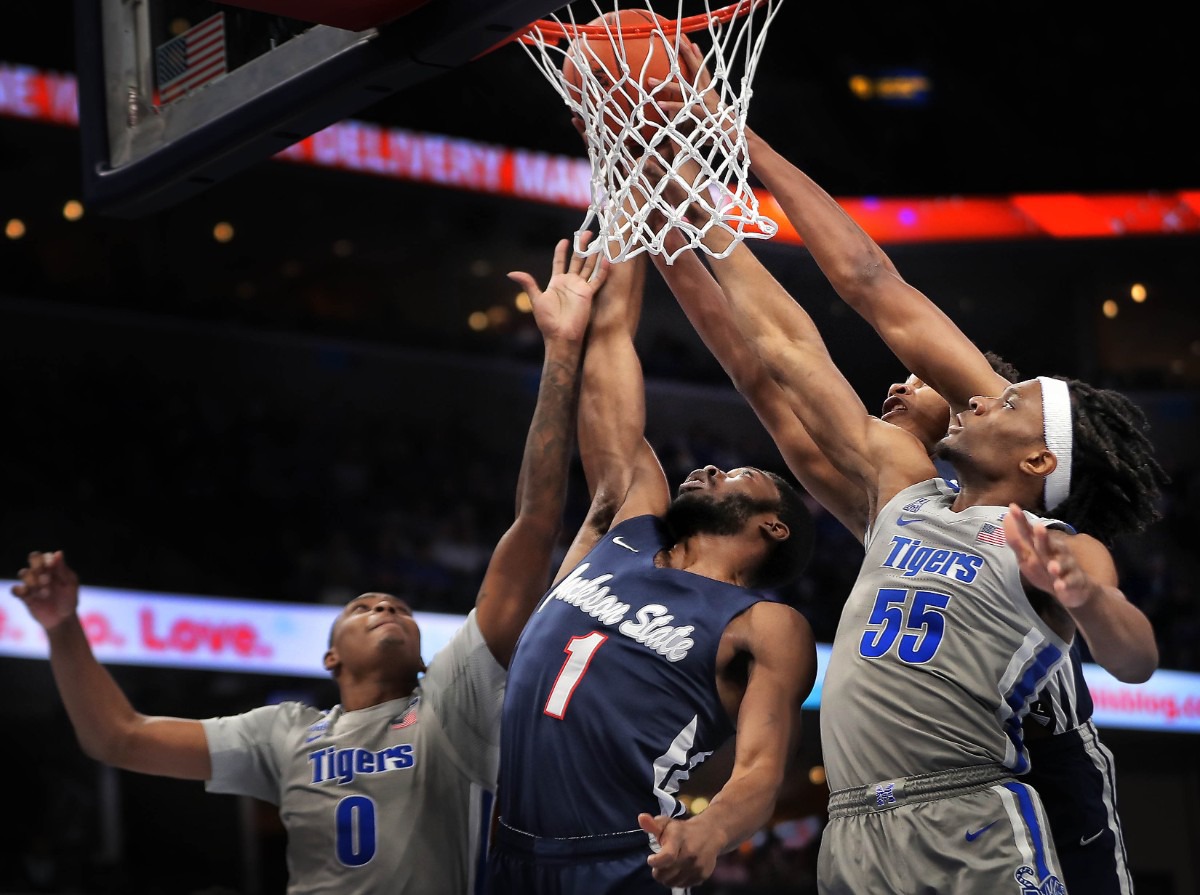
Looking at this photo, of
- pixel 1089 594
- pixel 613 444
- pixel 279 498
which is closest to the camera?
pixel 1089 594

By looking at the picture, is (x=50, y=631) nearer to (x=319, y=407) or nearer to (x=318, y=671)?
(x=318, y=671)

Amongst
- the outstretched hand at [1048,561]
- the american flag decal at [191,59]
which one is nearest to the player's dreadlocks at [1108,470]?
the outstretched hand at [1048,561]

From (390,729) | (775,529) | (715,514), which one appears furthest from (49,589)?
(775,529)

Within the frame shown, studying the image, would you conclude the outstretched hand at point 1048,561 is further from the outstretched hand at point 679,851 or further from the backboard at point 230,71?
the backboard at point 230,71

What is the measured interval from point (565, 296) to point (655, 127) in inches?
21.6

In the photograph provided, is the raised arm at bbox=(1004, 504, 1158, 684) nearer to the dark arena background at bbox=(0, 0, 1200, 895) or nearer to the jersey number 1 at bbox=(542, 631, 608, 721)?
the jersey number 1 at bbox=(542, 631, 608, 721)

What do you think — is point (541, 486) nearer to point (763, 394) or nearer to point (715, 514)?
point (715, 514)

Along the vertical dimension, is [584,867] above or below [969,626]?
below

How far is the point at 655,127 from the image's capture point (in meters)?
3.86

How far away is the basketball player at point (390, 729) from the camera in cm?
384

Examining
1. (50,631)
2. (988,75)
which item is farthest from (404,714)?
(988,75)

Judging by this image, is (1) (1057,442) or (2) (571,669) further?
(2) (571,669)

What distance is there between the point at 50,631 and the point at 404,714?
1.00m

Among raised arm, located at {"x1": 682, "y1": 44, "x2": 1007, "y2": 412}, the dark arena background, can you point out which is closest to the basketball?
raised arm, located at {"x1": 682, "y1": 44, "x2": 1007, "y2": 412}
